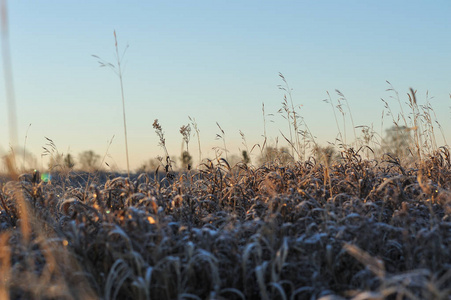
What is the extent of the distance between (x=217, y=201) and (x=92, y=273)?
5.70ft

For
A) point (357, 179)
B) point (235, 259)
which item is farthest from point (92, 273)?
point (357, 179)

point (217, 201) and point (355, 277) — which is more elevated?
point (217, 201)

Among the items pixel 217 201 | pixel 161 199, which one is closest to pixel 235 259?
pixel 161 199

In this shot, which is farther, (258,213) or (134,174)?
(134,174)

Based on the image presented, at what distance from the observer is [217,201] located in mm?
4477

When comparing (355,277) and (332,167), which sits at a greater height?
(332,167)

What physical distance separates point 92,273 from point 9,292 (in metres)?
0.48

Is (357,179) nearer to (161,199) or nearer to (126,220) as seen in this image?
(161,199)

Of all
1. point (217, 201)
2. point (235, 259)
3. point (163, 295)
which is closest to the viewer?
point (163, 295)

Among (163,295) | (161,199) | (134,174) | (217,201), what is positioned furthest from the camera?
(134,174)

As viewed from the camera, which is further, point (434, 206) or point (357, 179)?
point (357, 179)

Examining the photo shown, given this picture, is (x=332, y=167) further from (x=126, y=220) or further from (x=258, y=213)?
(x=126, y=220)

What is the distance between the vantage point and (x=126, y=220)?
3066 mm

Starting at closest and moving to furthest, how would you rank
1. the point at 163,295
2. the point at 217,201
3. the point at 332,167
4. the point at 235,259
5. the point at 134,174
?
the point at 163,295
the point at 235,259
the point at 217,201
the point at 332,167
the point at 134,174
